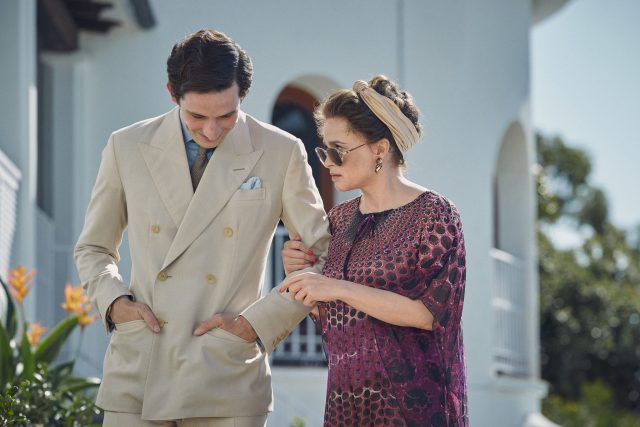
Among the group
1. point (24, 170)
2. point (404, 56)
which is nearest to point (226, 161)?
point (24, 170)

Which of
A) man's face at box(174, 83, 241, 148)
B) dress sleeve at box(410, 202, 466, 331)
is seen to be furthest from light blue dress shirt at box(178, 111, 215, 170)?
dress sleeve at box(410, 202, 466, 331)

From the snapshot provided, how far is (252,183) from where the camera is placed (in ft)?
14.6

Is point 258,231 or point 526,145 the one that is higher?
point 526,145

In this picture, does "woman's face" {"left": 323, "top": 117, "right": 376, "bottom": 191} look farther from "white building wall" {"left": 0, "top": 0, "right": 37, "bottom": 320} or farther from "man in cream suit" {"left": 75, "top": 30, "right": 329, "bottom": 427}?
"white building wall" {"left": 0, "top": 0, "right": 37, "bottom": 320}

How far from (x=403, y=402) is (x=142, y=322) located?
87 cm

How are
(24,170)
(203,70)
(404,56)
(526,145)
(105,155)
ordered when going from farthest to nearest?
(526,145) < (404,56) < (24,170) < (105,155) < (203,70)

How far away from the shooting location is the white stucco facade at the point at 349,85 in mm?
11000

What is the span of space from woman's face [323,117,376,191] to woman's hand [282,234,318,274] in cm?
26

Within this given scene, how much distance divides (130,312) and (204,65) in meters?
0.83

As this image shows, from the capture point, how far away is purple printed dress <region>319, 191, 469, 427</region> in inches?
167

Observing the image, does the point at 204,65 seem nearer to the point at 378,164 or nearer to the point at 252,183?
the point at 252,183

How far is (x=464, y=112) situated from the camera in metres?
12.3

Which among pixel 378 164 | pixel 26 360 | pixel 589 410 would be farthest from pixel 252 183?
pixel 589 410

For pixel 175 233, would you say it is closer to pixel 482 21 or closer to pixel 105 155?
pixel 105 155
